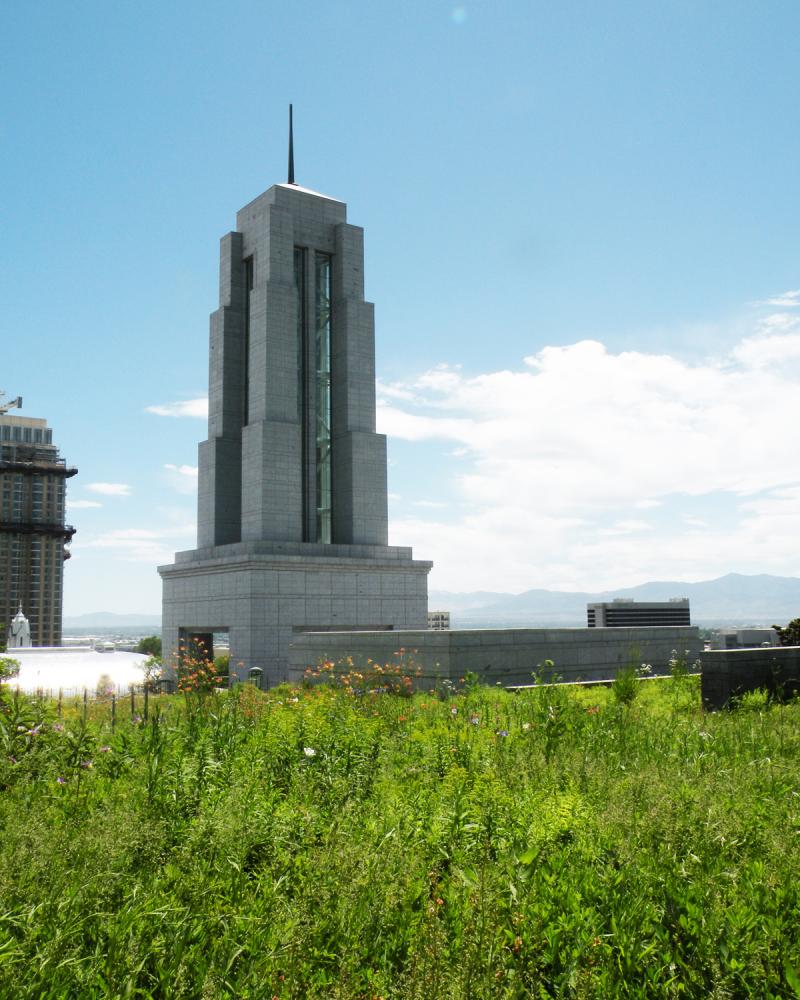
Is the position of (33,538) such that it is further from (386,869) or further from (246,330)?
(386,869)

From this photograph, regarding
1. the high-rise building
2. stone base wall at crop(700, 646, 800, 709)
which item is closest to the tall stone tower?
stone base wall at crop(700, 646, 800, 709)

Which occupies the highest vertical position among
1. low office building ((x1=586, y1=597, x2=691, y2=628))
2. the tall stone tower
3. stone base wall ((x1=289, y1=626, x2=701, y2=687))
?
the tall stone tower

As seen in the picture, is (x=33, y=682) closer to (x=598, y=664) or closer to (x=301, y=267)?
(x=301, y=267)

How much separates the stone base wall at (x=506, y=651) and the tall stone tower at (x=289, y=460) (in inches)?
383

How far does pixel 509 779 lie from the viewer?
682 centimetres

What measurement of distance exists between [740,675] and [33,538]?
153 meters

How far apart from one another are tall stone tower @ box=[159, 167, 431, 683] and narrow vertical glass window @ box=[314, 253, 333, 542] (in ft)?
0.24

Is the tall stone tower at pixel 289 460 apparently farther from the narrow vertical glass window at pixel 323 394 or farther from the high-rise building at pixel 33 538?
the high-rise building at pixel 33 538

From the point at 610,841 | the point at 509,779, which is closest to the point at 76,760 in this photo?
the point at 509,779

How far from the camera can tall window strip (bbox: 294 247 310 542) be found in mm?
39188

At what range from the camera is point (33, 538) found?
147 metres

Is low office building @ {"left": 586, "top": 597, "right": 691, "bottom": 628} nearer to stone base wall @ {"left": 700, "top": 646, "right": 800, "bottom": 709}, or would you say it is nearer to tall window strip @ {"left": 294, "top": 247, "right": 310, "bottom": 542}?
tall window strip @ {"left": 294, "top": 247, "right": 310, "bottom": 542}

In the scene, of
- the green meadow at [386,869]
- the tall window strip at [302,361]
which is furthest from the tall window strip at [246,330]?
the green meadow at [386,869]

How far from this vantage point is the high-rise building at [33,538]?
14475 centimetres
